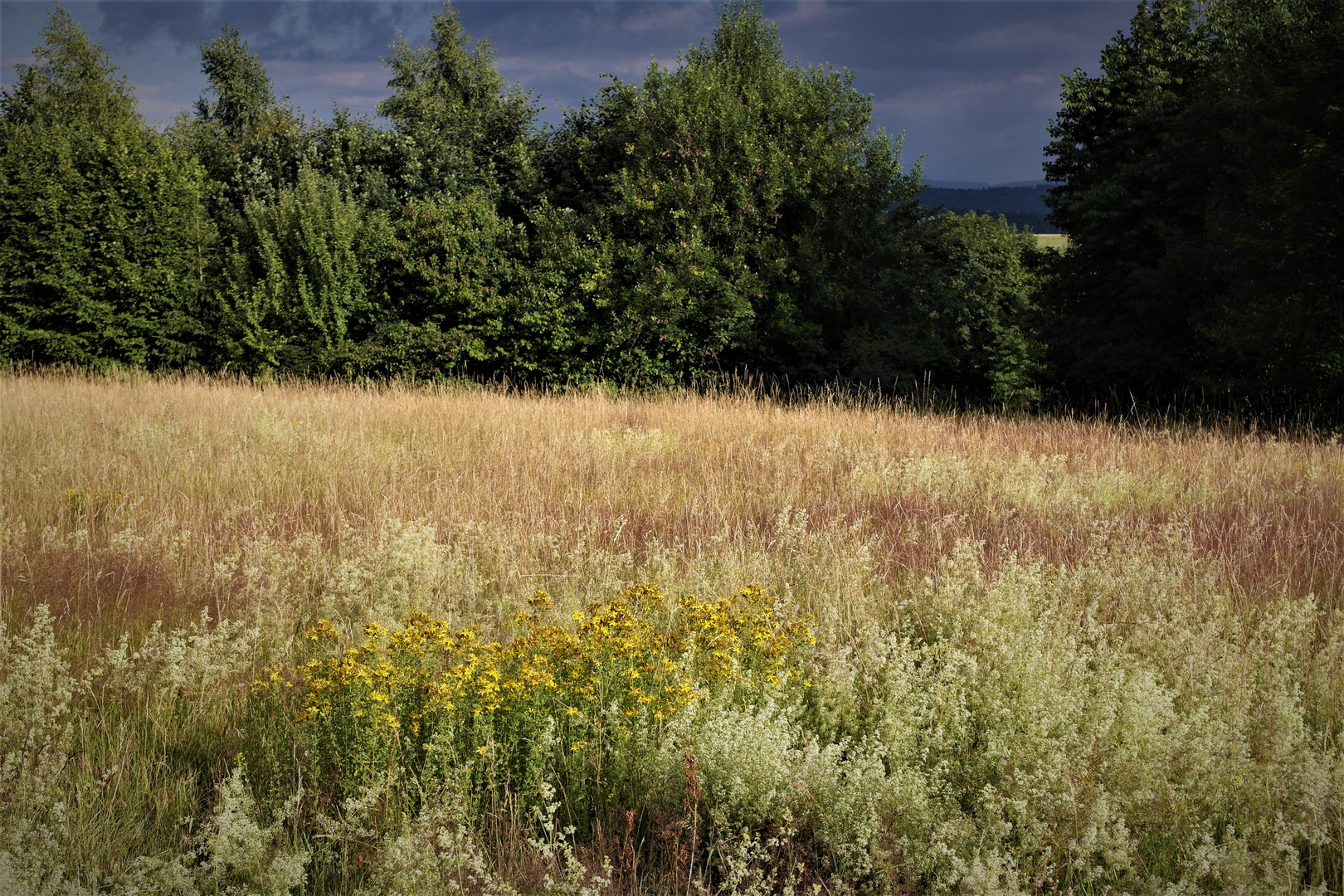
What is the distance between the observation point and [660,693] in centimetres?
318

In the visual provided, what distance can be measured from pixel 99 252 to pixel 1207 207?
24.2 m

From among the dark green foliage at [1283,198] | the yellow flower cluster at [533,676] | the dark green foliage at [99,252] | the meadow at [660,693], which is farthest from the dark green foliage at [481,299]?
the yellow flower cluster at [533,676]

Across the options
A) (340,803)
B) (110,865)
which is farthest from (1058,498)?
(110,865)

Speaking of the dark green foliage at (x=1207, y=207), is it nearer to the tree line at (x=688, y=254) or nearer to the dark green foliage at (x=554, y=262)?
the tree line at (x=688, y=254)

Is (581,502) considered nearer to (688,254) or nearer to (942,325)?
(688,254)

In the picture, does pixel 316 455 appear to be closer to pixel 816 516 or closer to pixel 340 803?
pixel 816 516

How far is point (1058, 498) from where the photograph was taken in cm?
687

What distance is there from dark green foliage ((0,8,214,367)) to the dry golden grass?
8.28 metres

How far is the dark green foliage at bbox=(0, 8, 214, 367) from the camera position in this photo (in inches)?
708

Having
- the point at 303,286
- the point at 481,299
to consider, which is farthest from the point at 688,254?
the point at 303,286

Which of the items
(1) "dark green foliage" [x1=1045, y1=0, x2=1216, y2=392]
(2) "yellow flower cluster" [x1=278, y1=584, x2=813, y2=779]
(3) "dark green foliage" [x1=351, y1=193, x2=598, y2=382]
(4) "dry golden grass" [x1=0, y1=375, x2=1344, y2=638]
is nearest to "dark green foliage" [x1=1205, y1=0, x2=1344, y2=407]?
(1) "dark green foliage" [x1=1045, y1=0, x2=1216, y2=392]

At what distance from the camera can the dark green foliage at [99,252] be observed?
708 inches

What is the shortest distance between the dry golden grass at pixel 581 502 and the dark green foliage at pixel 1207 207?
5.84 meters

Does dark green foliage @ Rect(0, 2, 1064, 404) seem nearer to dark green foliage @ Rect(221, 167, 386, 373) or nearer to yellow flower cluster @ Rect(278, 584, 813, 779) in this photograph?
dark green foliage @ Rect(221, 167, 386, 373)
